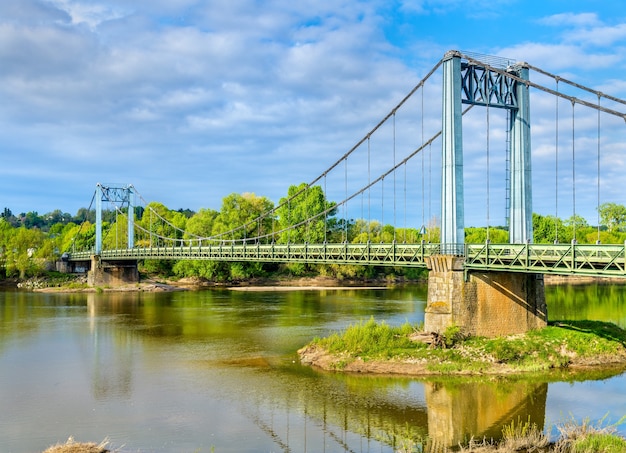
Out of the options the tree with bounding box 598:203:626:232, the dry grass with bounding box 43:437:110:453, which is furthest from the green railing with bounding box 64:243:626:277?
the tree with bounding box 598:203:626:232

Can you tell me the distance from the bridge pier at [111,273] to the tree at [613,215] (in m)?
69.2

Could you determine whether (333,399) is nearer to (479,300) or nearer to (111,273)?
(479,300)

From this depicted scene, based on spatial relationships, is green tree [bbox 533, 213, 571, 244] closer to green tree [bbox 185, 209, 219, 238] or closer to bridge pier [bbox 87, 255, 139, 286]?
green tree [bbox 185, 209, 219, 238]

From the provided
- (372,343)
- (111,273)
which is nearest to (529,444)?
(372,343)

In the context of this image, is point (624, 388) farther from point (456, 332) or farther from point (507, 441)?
point (507, 441)

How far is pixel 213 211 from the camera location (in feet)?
283

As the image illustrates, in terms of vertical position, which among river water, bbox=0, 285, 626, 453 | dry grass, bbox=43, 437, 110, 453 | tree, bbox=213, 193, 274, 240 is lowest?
river water, bbox=0, 285, 626, 453

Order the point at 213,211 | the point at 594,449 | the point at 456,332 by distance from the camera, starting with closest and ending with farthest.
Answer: the point at 594,449 → the point at 456,332 → the point at 213,211

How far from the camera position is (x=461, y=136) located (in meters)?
27.9

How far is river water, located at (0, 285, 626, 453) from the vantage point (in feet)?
57.1

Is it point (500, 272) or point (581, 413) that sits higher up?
point (500, 272)

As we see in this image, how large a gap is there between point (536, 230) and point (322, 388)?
73.7 m


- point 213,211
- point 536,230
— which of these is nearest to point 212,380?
point 213,211

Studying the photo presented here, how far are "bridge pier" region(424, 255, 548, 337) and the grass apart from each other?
55 cm
